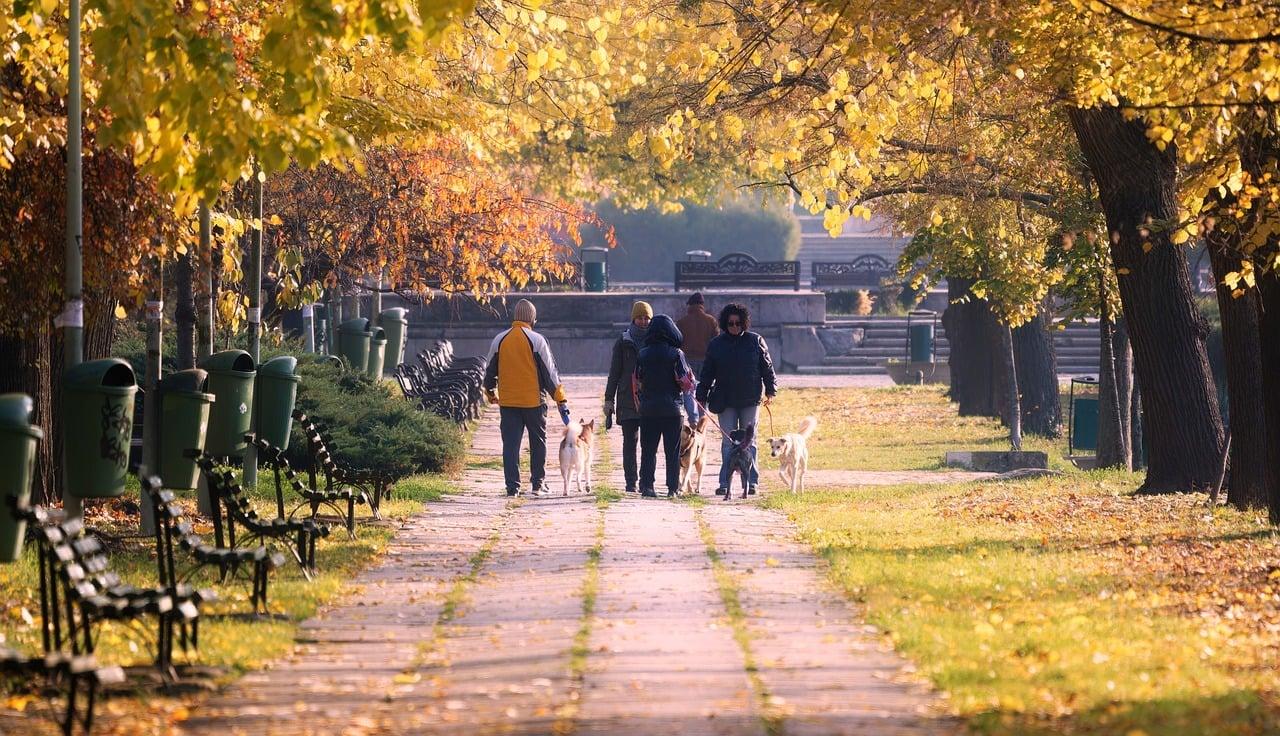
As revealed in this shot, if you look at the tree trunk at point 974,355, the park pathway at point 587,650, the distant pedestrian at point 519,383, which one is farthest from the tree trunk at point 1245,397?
the tree trunk at point 974,355

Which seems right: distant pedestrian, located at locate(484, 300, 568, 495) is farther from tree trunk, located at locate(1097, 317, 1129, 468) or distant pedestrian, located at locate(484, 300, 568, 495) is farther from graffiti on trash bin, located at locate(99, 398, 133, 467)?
tree trunk, located at locate(1097, 317, 1129, 468)

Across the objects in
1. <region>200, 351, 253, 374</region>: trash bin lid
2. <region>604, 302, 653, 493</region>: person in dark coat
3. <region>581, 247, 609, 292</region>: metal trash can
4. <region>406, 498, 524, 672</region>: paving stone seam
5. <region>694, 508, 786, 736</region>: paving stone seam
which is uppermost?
<region>581, 247, 609, 292</region>: metal trash can

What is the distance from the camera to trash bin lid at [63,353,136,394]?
1061cm

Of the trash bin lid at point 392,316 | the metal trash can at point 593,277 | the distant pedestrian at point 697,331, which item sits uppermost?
the metal trash can at point 593,277

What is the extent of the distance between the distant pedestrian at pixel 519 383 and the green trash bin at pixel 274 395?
257cm

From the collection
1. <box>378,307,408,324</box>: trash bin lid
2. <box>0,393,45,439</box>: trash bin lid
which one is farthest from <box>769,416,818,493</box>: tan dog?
<box>378,307,408,324</box>: trash bin lid

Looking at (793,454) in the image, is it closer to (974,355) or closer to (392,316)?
(974,355)

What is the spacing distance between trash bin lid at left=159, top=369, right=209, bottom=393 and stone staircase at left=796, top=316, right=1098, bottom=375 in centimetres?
3044

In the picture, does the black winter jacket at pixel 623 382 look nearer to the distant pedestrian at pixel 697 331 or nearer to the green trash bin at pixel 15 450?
the distant pedestrian at pixel 697 331

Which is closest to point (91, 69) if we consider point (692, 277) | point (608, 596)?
point (608, 596)

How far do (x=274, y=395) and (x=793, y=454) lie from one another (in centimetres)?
522

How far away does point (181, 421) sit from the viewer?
12.1 meters

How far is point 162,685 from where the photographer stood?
7.59 m

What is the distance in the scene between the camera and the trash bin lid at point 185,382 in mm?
12109
